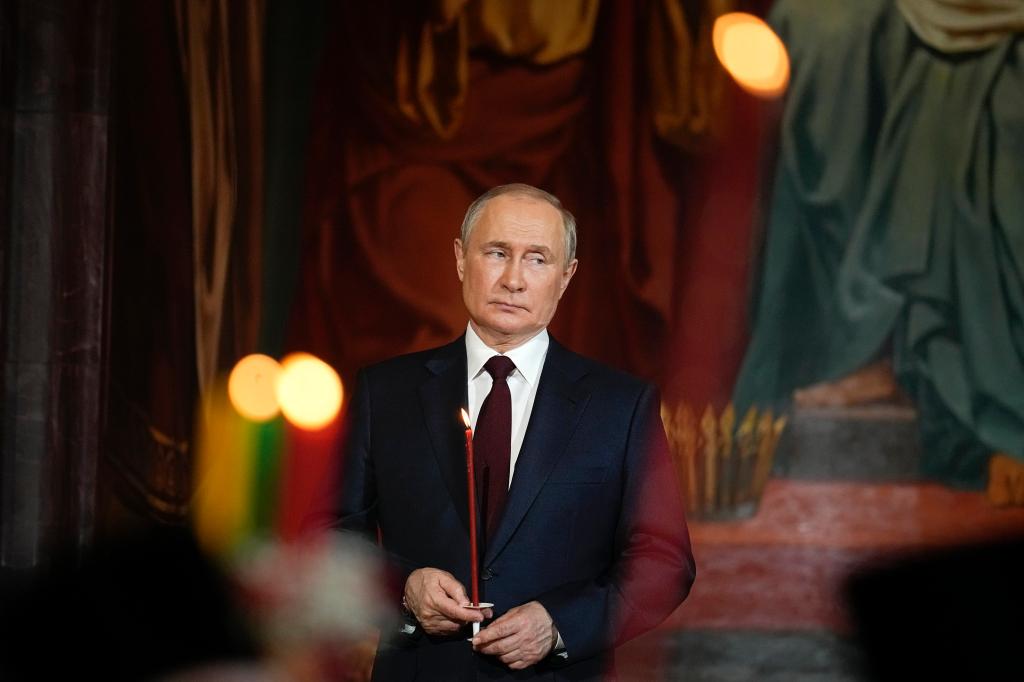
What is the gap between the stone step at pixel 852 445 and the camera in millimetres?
4160

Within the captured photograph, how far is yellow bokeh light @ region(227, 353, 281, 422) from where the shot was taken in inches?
168

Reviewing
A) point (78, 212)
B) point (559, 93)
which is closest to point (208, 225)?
point (78, 212)

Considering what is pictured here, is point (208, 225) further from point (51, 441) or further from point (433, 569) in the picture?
point (433, 569)

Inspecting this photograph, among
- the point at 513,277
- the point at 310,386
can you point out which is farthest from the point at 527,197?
the point at 310,386

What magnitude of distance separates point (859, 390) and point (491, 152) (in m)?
1.50

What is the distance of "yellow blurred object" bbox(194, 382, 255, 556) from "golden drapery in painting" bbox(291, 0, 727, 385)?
0.36m

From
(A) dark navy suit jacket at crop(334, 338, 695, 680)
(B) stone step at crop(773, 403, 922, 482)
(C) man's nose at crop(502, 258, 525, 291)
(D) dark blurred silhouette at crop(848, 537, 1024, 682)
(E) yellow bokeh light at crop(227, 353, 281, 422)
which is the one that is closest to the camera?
(A) dark navy suit jacket at crop(334, 338, 695, 680)

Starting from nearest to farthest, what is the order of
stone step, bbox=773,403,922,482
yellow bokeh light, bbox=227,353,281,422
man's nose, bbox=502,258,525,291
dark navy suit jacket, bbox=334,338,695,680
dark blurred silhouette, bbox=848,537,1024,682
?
dark navy suit jacket, bbox=334,338,695,680 < man's nose, bbox=502,258,525,291 < dark blurred silhouette, bbox=848,537,1024,682 < stone step, bbox=773,403,922,482 < yellow bokeh light, bbox=227,353,281,422

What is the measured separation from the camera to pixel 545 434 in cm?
222

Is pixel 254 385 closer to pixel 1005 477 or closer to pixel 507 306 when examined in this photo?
pixel 507 306

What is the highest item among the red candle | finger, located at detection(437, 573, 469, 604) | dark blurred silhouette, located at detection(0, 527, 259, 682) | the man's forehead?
the man's forehead

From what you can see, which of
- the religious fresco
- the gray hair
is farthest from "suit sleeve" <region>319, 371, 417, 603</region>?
the religious fresco

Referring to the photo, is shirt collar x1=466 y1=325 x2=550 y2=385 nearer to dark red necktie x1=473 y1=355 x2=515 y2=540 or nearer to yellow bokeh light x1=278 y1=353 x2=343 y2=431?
dark red necktie x1=473 y1=355 x2=515 y2=540

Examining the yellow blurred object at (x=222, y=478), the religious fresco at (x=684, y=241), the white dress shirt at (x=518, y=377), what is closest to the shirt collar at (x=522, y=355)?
the white dress shirt at (x=518, y=377)
